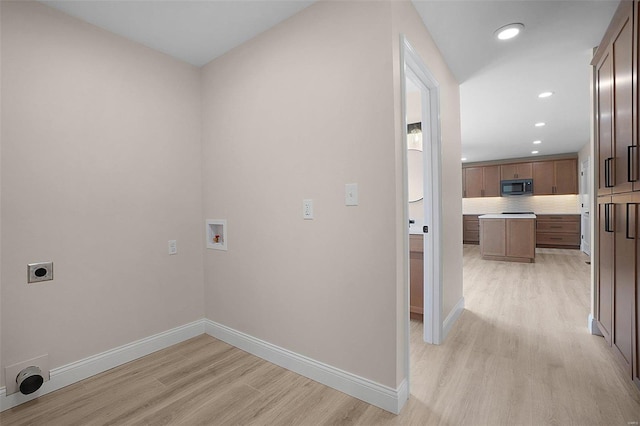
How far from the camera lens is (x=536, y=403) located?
5.45 ft

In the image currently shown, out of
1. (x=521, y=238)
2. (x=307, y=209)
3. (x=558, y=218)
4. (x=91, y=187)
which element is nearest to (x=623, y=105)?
(x=307, y=209)

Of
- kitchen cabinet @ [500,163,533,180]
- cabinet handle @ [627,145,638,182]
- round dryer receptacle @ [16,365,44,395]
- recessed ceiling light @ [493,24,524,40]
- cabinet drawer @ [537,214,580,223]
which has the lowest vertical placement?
round dryer receptacle @ [16,365,44,395]

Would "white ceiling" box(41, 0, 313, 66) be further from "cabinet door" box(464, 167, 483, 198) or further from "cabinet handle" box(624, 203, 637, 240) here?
"cabinet door" box(464, 167, 483, 198)

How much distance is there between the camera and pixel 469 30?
2.20 metres

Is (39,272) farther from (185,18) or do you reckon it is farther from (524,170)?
(524,170)

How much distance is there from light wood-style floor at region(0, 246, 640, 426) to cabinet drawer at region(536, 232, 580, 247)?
19.6 ft

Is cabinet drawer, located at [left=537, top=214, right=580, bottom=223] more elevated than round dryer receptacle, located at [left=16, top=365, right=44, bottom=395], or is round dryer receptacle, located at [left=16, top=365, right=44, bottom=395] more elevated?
cabinet drawer, located at [left=537, top=214, right=580, bottom=223]

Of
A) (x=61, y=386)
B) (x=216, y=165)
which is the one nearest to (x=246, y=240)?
(x=216, y=165)

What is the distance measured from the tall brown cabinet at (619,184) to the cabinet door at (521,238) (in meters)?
3.76

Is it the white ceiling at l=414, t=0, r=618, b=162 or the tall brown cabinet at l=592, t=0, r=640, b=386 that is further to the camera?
the white ceiling at l=414, t=0, r=618, b=162

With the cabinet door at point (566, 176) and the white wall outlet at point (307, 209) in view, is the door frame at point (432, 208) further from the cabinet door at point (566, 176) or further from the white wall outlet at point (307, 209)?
the cabinet door at point (566, 176)

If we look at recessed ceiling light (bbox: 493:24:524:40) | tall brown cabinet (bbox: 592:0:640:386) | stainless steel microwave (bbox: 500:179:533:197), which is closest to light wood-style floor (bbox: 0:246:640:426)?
tall brown cabinet (bbox: 592:0:640:386)

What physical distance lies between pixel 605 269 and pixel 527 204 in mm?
7026

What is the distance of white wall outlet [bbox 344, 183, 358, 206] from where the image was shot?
68.7 inches
